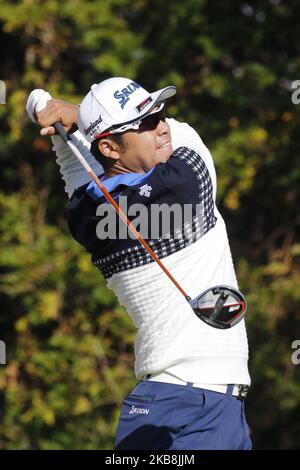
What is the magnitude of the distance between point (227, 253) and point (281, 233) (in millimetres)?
4596

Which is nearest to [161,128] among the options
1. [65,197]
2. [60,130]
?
[60,130]

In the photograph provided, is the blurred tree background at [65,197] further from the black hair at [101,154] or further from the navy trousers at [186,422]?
the navy trousers at [186,422]

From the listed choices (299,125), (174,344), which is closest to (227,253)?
(174,344)

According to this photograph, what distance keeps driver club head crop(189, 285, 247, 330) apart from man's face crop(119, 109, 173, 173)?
0.59 m

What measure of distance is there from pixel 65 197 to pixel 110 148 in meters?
4.47

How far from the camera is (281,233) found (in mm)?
8375

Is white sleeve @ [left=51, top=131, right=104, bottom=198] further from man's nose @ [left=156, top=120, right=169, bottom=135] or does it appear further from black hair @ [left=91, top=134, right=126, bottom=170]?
man's nose @ [left=156, top=120, right=169, bottom=135]

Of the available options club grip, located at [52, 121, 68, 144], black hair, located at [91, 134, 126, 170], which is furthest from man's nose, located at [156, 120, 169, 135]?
club grip, located at [52, 121, 68, 144]

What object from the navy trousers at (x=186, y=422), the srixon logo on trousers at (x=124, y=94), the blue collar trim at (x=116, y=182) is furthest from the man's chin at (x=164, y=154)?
the navy trousers at (x=186, y=422)

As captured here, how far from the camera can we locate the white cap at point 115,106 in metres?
3.79

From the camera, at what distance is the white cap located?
12.4 feet

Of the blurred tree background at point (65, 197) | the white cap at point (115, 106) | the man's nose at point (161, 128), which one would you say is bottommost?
the blurred tree background at point (65, 197)

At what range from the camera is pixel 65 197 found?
27.2ft

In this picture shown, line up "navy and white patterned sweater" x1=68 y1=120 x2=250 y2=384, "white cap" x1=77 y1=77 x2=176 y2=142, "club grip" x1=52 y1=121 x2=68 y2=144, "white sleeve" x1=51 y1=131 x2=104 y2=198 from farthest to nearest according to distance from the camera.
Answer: "white sleeve" x1=51 y1=131 x2=104 y2=198
"club grip" x1=52 y1=121 x2=68 y2=144
"white cap" x1=77 y1=77 x2=176 y2=142
"navy and white patterned sweater" x1=68 y1=120 x2=250 y2=384
